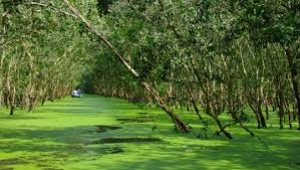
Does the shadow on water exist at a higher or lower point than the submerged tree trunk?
lower

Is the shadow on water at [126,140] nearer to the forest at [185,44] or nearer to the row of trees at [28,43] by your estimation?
the forest at [185,44]

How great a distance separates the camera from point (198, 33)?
57.4 feet

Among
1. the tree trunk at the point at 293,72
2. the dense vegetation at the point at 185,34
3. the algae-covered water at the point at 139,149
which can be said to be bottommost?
the algae-covered water at the point at 139,149

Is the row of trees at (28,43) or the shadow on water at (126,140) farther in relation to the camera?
the row of trees at (28,43)

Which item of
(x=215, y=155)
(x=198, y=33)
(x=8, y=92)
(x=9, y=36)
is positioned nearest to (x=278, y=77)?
(x=198, y=33)

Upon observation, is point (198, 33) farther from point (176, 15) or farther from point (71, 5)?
point (71, 5)

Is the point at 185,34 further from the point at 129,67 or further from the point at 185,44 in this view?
the point at 129,67

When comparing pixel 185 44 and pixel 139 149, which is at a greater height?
pixel 185 44

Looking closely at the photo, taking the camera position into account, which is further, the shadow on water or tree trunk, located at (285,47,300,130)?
the shadow on water

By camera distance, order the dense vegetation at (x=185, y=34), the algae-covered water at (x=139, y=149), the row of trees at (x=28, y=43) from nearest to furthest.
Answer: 1. the dense vegetation at (x=185, y=34)
2. the algae-covered water at (x=139, y=149)
3. the row of trees at (x=28, y=43)

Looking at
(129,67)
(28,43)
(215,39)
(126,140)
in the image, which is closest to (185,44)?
(215,39)

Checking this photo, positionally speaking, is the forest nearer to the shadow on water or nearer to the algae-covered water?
the algae-covered water

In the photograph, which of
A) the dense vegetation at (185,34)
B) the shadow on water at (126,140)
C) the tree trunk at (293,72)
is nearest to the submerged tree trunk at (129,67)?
the dense vegetation at (185,34)

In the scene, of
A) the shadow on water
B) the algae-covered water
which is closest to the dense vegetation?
the algae-covered water
